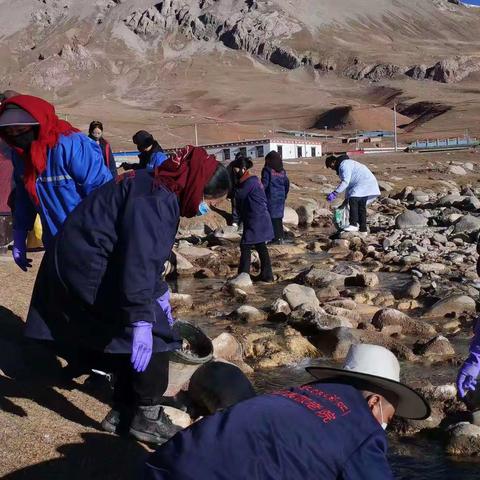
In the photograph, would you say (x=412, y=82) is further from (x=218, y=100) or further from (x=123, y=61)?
(x=123, y=61)

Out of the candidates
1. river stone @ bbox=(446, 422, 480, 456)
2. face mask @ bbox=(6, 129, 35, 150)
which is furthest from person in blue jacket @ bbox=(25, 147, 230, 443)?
river stone @ bbox=(446, 422, 480, 456)

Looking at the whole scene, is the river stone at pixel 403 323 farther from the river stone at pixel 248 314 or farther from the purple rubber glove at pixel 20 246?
the purple rubber glove at pixel 20 246

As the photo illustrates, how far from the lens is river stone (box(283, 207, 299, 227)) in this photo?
14.6 metres

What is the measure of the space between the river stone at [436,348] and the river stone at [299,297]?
57.2 inches

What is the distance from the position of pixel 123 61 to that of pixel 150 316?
111m

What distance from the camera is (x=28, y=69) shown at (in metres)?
107

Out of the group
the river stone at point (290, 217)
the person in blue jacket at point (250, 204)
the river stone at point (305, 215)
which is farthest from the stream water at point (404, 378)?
the river stone at point (305, 215)

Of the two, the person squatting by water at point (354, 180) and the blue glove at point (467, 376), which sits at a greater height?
the blue glove at point (467, 376)

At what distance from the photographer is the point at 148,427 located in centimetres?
357

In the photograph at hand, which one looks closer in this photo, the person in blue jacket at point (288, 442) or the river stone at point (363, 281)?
the person in blue jacket at point (288, 442)

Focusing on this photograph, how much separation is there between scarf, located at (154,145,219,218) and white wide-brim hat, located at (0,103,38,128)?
853mm

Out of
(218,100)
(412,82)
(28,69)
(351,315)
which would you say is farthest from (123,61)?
(351,315)

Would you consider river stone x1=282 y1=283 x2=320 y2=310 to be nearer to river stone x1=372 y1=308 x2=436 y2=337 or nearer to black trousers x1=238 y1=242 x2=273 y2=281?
river stone x1=372 y1=308 x2=436 y2=337

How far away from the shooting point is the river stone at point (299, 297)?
24.8 ft
